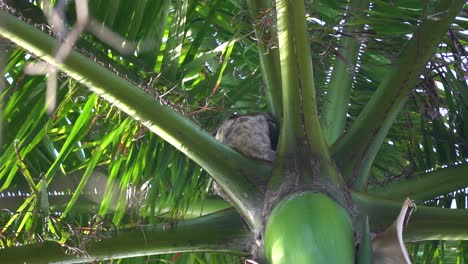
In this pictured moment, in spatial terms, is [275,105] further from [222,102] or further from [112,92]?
[112,92]

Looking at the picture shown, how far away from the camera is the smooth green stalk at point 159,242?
1.88 meters

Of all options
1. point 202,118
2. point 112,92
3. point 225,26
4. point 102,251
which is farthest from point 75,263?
point 225,26

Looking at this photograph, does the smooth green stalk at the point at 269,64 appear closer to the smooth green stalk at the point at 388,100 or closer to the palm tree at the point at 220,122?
the palm tree at the point at 220,122

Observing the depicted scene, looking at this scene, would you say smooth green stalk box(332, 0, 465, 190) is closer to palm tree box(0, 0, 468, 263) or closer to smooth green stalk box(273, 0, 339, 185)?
palm tree box(0, 0, 468, 263)

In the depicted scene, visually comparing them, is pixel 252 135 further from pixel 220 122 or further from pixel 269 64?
pixel 220 122

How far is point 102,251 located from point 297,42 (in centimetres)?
66

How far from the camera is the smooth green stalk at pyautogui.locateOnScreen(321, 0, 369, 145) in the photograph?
2365 millimetres

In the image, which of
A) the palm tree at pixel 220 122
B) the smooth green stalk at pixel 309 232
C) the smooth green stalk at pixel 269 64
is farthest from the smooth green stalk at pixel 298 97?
the smooth green stalk at pixel 269 64

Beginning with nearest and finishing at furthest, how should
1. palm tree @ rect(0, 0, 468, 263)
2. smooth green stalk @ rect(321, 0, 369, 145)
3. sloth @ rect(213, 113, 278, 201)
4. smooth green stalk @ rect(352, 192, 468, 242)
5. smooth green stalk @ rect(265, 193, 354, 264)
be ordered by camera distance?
1. smooth green stalk @ rect(265, 193, 354, 264)
2. palm tree @ rect(0, 0, 468, 263)
3. smooth green stalk @ rect(352, 192, 468, 242)
4. sloth @ rect(213, 113, 278, 201)
5. smooth green stalk @ rect(321, 0, 369, 145)

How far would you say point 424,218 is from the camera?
1.94 meters

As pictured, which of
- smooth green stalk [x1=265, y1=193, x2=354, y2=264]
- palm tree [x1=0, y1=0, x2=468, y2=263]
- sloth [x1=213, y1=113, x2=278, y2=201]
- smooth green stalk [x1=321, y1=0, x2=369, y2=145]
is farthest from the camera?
smooth green stalk [x1=321, y1=0, x2=369, y2=145]

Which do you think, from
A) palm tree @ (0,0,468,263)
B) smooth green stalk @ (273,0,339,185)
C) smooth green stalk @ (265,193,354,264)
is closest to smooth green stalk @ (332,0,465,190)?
palm tree @ (0,0,468,263)

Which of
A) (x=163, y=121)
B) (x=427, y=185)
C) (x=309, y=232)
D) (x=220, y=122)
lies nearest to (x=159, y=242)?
(x=163, y=121)

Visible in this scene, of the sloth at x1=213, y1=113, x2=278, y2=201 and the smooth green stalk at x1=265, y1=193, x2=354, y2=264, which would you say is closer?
the smooth green stalk at x1=265, y1=193, x2=354, y2=264
